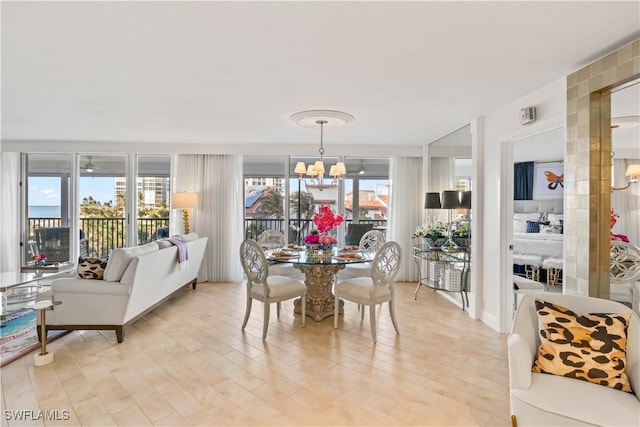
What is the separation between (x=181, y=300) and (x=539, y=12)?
4798mm

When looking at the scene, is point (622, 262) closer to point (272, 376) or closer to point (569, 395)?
point (569, 395)

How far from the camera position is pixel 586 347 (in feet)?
5.83

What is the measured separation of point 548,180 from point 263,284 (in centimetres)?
624

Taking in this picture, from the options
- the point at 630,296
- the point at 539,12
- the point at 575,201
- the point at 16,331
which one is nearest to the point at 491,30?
the point at 539,12

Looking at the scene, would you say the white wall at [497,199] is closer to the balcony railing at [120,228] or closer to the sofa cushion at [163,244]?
the balcony railing at [120,228]

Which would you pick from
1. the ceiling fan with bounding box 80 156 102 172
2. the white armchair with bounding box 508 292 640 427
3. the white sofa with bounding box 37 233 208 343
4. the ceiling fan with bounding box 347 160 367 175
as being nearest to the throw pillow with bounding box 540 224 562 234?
the ceiling fan with bounding box 347 160 367 175

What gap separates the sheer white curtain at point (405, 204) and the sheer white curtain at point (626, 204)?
133 inches

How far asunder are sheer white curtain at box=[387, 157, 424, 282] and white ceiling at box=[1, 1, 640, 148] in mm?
1843

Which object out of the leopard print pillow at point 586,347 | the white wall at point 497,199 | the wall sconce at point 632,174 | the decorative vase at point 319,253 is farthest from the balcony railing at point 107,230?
the wall sconce at point 632,174

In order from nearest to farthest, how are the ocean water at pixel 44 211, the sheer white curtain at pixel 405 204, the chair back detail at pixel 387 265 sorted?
the chair back detail at pixel 387 265, the ocean water at pixel 44 211, the sheer white curtain at pixel 405 204

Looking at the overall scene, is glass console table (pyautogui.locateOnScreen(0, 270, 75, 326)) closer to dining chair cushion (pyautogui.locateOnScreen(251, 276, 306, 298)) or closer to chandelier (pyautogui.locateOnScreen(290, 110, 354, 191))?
dining chair cushion (pyautogui.locateOnScreen(251, 276, 306, 298))

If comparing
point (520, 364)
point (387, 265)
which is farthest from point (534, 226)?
point (520, 364)

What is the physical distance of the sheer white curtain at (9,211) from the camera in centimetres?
548

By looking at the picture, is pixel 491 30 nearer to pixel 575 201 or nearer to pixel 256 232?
pixel 575 201
